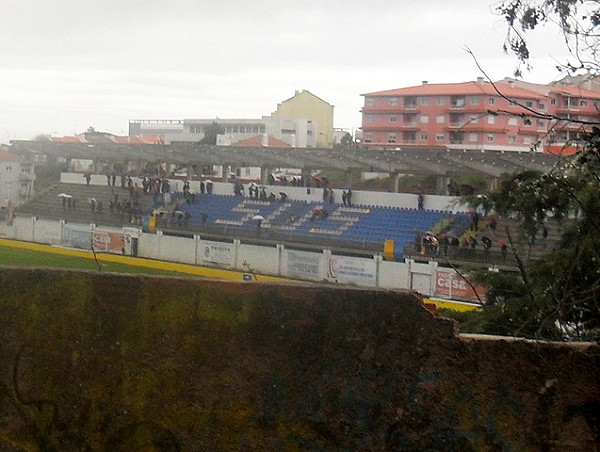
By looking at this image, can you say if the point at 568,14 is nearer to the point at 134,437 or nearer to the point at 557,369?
the point at 557,369

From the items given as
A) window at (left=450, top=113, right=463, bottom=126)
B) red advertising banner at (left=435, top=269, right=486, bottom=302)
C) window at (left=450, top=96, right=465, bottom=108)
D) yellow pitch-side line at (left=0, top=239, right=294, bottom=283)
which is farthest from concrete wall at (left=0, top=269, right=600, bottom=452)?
window at (left=450, top=96, right=465, bottom=108)

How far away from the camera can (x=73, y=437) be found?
3.95 meters

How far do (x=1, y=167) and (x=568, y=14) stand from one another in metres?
25.5

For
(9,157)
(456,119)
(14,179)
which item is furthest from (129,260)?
(456,119)

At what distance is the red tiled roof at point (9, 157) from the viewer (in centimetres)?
2936

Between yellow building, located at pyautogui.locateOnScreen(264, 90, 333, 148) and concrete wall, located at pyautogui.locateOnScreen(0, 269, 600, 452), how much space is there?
40423 millimetres

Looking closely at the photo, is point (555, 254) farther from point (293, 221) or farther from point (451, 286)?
point (293, 221)

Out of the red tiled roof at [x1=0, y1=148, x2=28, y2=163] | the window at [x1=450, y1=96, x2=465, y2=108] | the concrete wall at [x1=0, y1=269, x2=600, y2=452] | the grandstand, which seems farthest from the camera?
the window at [x1=450, y1=96, x2=465, y2=108]

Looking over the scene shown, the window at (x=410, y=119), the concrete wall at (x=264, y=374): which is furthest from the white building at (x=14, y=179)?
the concrete wall at (x=264, y=374)

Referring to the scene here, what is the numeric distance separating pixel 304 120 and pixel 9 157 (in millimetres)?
19322

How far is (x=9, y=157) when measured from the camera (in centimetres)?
2997

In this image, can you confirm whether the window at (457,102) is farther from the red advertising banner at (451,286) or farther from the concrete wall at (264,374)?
the concrete wall at (264,374)

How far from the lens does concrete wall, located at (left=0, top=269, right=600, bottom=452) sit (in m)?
3.76

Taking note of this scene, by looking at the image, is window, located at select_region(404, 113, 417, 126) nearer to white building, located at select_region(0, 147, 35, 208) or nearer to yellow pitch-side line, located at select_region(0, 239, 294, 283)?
white building, located at select_region(0, 147, 35, 208)
